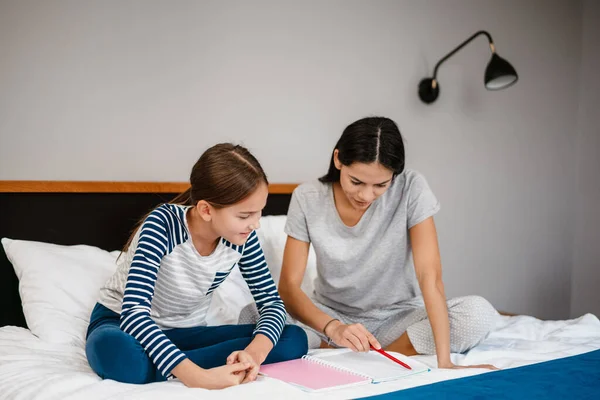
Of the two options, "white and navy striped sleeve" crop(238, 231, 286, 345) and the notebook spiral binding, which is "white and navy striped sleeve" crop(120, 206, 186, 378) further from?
the notebook spiral binding

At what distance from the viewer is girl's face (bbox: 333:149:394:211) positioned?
1580mm

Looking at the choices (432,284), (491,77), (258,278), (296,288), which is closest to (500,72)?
(491,77)

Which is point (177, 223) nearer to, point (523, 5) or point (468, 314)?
point (468, 314)

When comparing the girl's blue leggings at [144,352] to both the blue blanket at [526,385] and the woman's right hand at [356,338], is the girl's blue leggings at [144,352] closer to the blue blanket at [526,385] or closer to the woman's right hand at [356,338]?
the woman's right hand at [356,338]

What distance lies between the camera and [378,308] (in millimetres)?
1783

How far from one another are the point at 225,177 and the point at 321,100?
126 cm

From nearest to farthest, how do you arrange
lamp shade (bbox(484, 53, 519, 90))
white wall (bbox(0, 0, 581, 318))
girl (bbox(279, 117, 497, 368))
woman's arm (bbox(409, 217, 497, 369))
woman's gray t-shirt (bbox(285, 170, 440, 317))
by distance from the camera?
1. woman's arm (bbox(409, 217, 497, 369))
2. girl (bbox(279, 117, 497, 368))
3. woman's gray t-shirt (bbox(285, 170, 440, 317))
4. white wall (bbox(0, 0, 581, 318))
5. lamp shade (bbox(484, 53, 519, 90))

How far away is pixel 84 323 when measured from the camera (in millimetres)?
1671

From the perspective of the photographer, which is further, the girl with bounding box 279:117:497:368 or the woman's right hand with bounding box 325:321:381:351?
the girl with bounding box 279:117:497:368

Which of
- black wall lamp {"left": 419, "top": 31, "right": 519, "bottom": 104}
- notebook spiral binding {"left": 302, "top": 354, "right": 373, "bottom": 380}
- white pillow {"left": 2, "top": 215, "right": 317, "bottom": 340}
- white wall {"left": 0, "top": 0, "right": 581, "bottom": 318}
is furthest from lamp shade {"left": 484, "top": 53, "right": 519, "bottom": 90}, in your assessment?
notebook spiral binding {"left": 302, "top": 354, "right": 373, "bottom": 380}

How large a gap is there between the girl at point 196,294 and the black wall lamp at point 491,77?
1.51m

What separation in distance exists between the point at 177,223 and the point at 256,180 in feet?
0.69

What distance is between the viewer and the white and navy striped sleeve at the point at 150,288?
1.24m

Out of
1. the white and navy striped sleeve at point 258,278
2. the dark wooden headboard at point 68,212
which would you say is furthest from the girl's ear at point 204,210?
the dark wooden headboard at point 68,212
